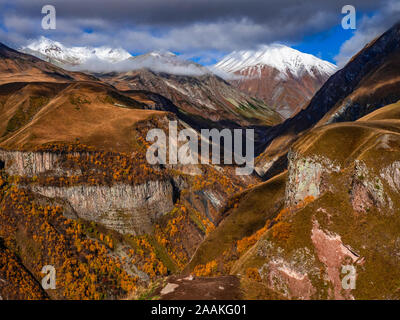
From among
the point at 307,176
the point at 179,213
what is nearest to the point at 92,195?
the point at 179,213

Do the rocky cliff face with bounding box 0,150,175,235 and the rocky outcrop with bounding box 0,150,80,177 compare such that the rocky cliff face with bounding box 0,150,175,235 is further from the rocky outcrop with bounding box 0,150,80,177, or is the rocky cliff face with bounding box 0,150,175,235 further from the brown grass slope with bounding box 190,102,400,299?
the brown grass slope with bounding box 190,102,400,299

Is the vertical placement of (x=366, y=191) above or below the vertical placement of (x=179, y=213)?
above

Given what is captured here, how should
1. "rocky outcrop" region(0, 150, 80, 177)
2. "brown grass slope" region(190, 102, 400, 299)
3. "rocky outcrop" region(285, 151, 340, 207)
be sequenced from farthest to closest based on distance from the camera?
"rocky outcrop" region(0, 150, 80, 177) < "rocky outcrop" region(285, 151, 340, 207) < "brown grass slope" region(190, 102, 400, 299)

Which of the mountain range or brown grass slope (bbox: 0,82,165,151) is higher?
brown grass slope (bbox: 0,82,165,151)

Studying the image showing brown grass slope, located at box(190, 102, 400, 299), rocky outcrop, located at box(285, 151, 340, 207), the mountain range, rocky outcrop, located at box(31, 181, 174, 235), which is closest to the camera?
brown grass slope, located at box(190, 102, 400, 299)

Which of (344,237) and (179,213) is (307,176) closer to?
(344,237)

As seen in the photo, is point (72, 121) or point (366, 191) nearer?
point (366, 191)

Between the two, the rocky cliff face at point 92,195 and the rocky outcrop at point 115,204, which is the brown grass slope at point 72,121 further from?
the rocky outcrop at point 115,204

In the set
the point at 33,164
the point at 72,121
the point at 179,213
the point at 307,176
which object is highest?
the point at 72,121

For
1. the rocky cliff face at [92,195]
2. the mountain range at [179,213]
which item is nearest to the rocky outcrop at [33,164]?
the rocky cliff face at [92,195]

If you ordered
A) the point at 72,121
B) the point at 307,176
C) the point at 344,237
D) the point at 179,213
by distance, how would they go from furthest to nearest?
the point at 72,121, the point at 179,213, the point at 307,176, the point at 344,237

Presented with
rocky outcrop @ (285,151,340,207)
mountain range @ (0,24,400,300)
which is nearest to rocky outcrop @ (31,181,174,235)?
mountain range @ (0,24,400,300)

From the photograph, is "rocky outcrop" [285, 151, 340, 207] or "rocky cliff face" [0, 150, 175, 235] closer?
"rocky outcrop" [285, 151, 340, 207]

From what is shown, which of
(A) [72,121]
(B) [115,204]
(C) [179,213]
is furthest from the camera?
(A) [72,121]
